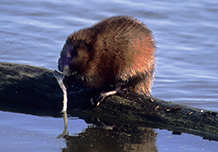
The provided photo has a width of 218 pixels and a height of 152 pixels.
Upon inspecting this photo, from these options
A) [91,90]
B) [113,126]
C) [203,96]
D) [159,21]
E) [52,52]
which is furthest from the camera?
[159,21]

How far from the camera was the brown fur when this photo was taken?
506 cm

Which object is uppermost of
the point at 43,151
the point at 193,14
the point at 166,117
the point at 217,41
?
the point at 193,14

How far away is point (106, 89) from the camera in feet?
17.1

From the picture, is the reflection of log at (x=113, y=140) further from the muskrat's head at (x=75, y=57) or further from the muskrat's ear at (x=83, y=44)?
the muskrat's ear at (x=83, y=44)

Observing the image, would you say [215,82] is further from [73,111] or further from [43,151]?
[43,151]

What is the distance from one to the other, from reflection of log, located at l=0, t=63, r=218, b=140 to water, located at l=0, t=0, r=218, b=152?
0.44ft

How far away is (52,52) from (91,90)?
3.51 meters

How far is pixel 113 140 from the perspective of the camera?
4.36 meters

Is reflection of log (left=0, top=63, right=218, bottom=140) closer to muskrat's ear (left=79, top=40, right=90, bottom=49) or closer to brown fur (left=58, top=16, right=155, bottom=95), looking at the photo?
brown fur (left=58, top=16, right=155, bottom=95)

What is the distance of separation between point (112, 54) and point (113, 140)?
1.20 meters

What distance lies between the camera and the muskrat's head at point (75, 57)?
4918 mm

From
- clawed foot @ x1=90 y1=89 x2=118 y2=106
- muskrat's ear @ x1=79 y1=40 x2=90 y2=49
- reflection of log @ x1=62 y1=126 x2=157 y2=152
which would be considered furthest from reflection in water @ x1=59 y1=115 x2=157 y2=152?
muskrat's ear @ x1=79 y1=40 x2=90 y2=49

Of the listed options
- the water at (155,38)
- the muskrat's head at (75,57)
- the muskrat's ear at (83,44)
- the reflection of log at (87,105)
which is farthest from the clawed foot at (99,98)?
the muskrat's ear at (83,44)

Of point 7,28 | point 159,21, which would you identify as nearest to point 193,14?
point 159,21
